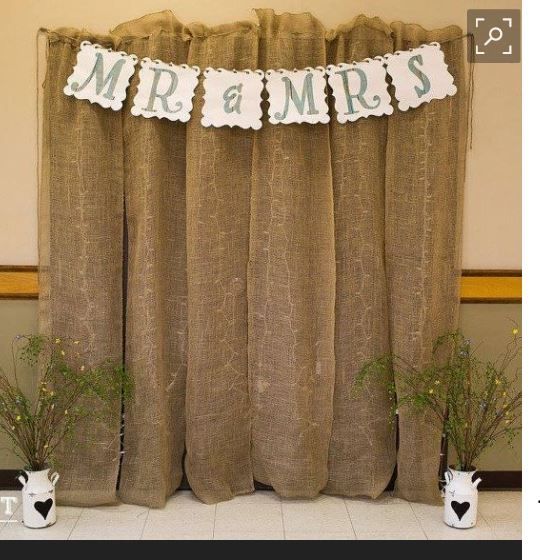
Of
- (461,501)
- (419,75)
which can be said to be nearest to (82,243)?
(419,75)

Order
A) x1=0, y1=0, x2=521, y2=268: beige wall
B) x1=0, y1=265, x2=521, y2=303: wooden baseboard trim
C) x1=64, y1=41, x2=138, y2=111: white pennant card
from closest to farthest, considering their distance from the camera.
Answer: x1=64, y1=41, x2=138, y2=111: white pennant card → x1=0, y1=0, x2=521, y2=268: beige wall → x1=0, y1=265, x2=521, y2=303: wooden baseboard trim

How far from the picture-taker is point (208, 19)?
3141 mm

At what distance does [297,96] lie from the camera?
3027 mm

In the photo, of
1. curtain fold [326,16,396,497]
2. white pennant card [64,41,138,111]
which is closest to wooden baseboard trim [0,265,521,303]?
curtain fold [326,16,396,497]

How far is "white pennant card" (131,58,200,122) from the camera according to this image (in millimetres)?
3004

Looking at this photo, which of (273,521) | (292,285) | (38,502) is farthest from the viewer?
(292,285)

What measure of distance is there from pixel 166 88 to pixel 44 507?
5.51ft

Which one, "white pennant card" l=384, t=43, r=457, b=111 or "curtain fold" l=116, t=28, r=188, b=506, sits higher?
"white pennant card" l=384, t=43, r=457, b=111

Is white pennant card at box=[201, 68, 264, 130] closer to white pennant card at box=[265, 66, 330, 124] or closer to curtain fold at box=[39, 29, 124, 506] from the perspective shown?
white pennant card at box=[265, 66, 330, 124]

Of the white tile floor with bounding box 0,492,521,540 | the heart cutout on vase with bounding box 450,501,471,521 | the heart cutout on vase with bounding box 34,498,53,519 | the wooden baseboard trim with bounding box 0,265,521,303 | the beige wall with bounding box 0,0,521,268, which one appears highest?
the beige wall with bounding box 0,0,521,268

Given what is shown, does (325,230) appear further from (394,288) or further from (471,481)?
(471,481)

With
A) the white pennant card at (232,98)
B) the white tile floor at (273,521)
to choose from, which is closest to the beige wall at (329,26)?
the white pennant card at (232,98)

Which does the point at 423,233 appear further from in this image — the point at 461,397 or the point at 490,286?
the point at 461,397
